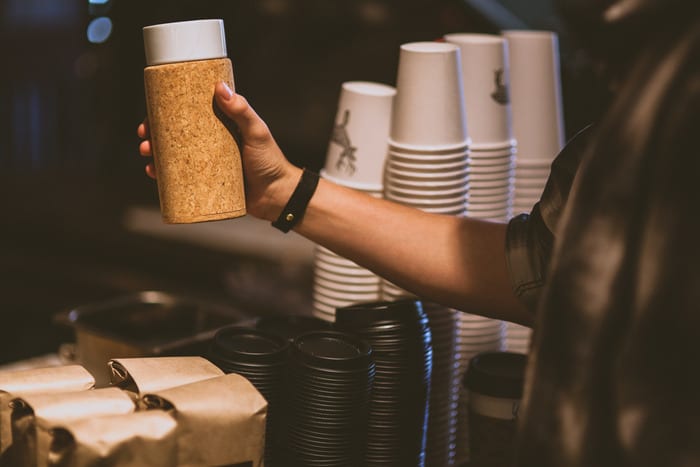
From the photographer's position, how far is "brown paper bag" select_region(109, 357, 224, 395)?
1.06m

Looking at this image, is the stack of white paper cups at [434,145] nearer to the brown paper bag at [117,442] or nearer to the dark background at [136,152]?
the brown paper bag at [117,442]

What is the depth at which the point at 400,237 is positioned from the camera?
4.82ft

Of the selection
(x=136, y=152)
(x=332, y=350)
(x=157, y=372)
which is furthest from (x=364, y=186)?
(x=136, y=152)

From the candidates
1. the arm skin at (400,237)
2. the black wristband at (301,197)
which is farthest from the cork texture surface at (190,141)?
the black wristband at (301,197)

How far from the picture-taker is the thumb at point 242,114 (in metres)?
1.20

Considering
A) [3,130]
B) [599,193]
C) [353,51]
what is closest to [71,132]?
[3,130]

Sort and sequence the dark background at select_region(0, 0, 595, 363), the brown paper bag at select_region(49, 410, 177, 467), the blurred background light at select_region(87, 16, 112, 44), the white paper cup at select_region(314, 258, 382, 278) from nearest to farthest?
the brown paper bag at select_region(49, 410, 177, 467) → the white paper cup at select_region(314, 258, 382, 278) → the dark background at select_region(0, 0, 595, 363) → the blurred background light at select_region(87, 16, 112, 44)

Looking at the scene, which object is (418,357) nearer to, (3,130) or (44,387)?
(44,387)

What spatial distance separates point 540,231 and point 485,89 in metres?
0.44

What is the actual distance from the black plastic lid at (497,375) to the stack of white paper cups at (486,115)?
13.4 inches

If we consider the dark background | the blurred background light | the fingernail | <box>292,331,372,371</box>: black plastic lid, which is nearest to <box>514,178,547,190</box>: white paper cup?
<box>292,331,372,371</box>: black plastic lid

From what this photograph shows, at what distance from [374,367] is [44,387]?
1.43 feet

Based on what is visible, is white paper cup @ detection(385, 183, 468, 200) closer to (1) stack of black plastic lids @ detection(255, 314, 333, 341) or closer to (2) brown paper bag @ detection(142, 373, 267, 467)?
(1) stack of black plastic lids @ detection(255, 314, 333, 341)

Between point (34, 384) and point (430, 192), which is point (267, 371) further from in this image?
point (430, 192)
